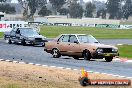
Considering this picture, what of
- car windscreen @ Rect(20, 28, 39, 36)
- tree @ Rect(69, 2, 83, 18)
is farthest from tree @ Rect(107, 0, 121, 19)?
car windscreen @ Rect(20, 28, 39, 36)

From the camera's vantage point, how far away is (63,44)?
2455 cm

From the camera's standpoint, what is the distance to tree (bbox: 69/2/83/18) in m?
160

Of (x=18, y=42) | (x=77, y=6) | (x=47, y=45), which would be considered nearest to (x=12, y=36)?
(x=18, y=42)

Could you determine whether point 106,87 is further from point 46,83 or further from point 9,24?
point 9,24

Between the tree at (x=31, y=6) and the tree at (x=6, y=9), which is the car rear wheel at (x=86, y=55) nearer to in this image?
the tree at (x=31, y=6)

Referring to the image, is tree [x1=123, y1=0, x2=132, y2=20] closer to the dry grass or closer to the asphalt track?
the asphalt track

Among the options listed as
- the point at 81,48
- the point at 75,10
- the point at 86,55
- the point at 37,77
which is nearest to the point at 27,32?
the point at 81,48

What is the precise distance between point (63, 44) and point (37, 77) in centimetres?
947

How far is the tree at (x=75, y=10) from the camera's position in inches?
6284

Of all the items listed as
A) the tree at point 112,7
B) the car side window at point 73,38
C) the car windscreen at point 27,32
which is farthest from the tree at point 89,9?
the car side window at point 73,38

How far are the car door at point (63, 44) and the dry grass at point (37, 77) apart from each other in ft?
18.3

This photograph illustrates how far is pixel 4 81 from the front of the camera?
13953 millimetres

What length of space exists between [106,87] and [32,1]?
13503 cm

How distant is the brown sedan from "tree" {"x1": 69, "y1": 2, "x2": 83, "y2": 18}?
5305 inches
